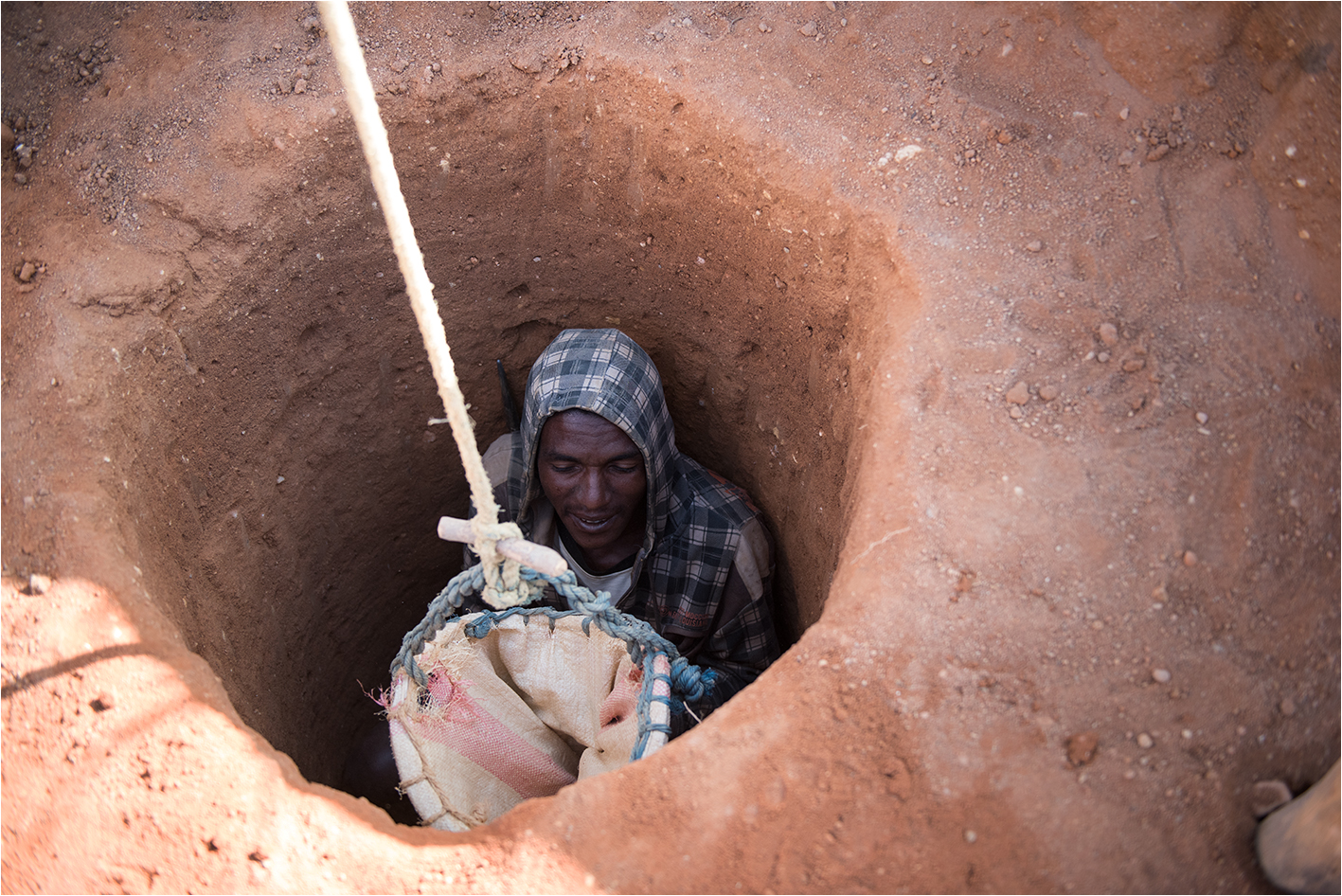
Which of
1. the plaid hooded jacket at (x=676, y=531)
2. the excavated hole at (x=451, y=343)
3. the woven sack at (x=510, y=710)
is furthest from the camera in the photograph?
the plaid hooded jacket at (x=676, y=531)

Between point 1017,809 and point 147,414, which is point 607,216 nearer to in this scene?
point 147,414

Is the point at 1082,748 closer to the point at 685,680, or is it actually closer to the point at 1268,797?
the point at 1268,797

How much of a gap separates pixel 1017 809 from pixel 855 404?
90 cm

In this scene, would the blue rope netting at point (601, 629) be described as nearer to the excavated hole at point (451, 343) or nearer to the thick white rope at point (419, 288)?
the thick white rope at point (419, 288)

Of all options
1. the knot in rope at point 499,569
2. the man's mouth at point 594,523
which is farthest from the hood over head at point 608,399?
the knot in rope at point 499,569

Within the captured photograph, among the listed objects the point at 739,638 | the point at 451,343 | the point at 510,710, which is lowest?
the point at 739,638

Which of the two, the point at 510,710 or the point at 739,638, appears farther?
the point at 739,638

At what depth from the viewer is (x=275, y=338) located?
93.7 inches

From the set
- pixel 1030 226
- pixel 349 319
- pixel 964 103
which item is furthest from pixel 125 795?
pixel 964 103

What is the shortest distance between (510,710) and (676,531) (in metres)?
0.78

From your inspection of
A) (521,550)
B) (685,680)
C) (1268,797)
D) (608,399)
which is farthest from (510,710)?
(1268,797)

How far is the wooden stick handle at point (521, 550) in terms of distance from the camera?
1.47m

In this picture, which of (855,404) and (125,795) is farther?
(855,404)

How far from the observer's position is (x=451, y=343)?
2.76 m
